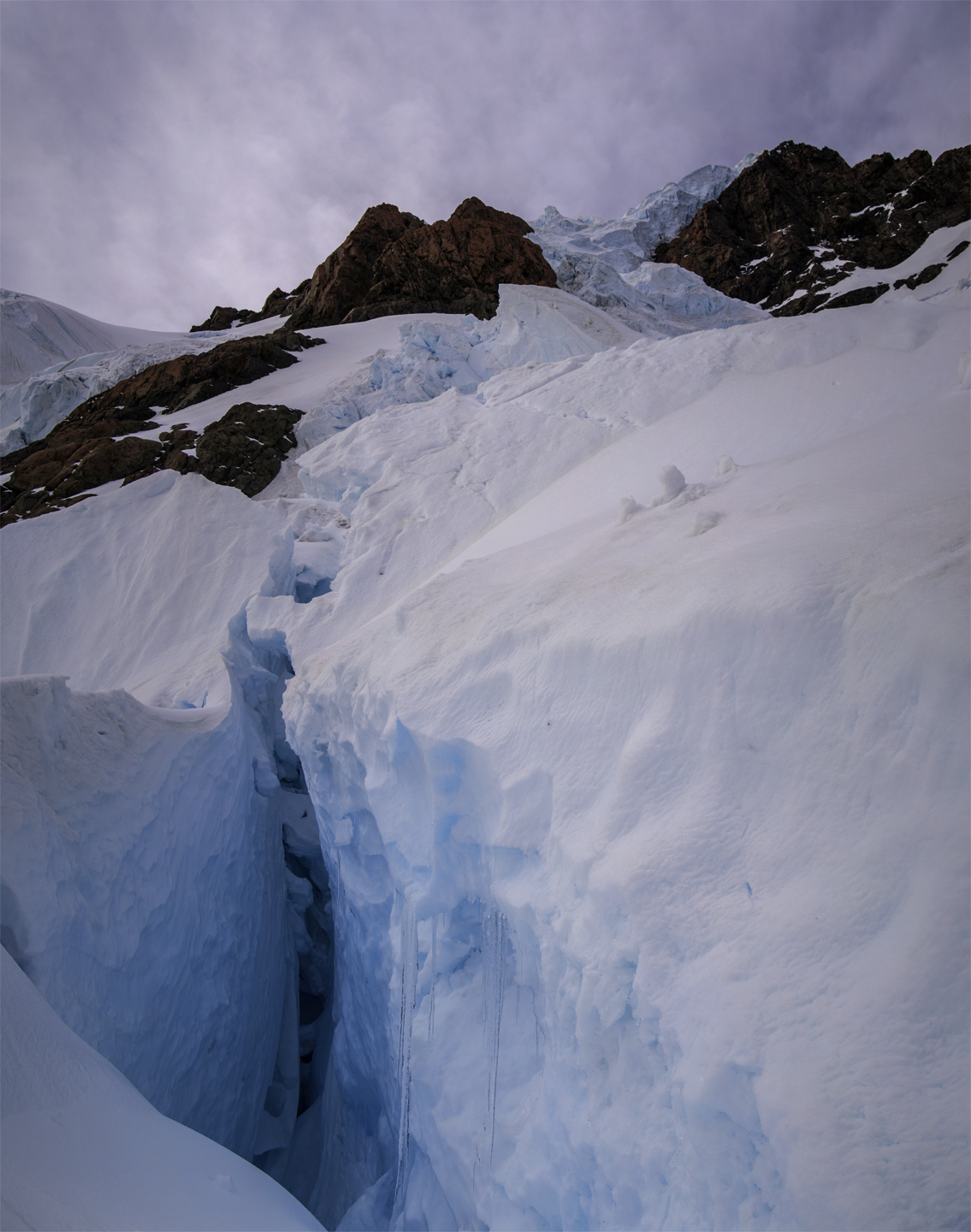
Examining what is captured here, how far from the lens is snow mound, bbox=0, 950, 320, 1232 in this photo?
161 centimetres

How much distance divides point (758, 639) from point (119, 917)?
3.71 m

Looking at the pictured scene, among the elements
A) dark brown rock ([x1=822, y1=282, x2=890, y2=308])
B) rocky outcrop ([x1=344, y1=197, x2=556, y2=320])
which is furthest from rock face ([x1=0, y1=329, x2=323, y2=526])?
dark brown rock ([x1=822, y1=282, x2=890, y2=308])

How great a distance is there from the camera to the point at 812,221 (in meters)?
41.4

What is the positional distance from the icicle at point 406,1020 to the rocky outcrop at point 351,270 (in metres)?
29.2

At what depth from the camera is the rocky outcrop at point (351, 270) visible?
28594 millimetres

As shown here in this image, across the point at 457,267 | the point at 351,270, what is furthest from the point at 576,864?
the point at 351,270

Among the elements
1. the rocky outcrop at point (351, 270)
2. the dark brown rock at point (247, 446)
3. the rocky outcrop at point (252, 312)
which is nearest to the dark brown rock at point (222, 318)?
the rocky outcrop at point (252, 312)

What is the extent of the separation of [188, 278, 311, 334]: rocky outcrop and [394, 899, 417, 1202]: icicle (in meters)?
36.7

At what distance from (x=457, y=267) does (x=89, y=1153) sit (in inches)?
1234

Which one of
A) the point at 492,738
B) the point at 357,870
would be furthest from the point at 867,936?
the point at 357,870

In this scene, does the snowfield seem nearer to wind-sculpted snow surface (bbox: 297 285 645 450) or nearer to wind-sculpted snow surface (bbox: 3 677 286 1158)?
wind-sculpted snow surface (bbox: 3 677 286 1158)

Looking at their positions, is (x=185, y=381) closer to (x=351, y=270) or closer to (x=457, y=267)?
(x=351, y=270)

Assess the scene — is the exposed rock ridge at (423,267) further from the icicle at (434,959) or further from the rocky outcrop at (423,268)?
the icicle at (434,959)

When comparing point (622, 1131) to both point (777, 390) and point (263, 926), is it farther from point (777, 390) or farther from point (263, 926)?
point (777, 390)
